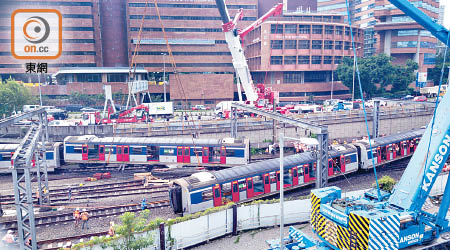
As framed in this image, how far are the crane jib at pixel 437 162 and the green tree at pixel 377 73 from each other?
5335 centimetres

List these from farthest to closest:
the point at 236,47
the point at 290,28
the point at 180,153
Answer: the point at 290,28, the point at 236,47, the point at 180,153

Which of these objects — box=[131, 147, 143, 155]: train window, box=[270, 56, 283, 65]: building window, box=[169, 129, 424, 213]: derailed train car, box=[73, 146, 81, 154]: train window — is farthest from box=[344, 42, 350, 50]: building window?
box=[73, 146, 81, 154]: train window

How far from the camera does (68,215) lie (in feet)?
68.4

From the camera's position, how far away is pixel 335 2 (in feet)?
337

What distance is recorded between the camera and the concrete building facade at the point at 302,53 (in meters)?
64.2

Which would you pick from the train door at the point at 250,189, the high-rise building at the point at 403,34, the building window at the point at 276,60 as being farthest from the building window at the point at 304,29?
the train door at the point at 250,189

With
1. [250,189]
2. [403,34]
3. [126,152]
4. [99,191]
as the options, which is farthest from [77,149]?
[403,34]

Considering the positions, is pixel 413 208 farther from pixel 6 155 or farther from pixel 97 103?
pixel 97 103

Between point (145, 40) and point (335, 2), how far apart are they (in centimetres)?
6314

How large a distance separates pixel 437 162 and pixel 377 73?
179ft

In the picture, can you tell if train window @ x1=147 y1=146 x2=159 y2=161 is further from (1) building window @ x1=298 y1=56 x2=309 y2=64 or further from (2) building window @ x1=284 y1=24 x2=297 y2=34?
(1) building window @ x1=298 y1=56 x2=309 y2=64

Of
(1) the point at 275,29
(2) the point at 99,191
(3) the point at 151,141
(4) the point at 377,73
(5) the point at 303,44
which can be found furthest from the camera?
(5) the point at 303,44

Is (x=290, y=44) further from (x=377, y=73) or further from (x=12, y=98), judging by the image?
(x=12, y=98)

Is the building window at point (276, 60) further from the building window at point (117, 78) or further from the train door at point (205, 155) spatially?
the train door at point (205, 155)
